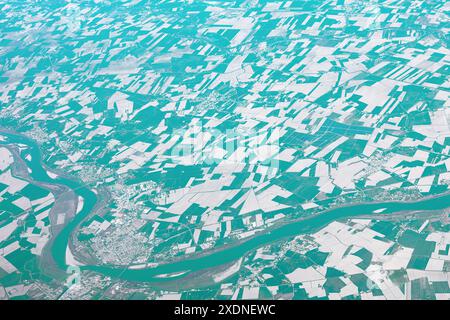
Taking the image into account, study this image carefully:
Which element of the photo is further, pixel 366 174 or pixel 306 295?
pixel 366 174

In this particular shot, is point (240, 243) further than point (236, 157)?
No

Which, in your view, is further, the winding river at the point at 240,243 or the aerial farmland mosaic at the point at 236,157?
the winding river at the point at 240,243

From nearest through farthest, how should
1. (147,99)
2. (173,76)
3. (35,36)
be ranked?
(147,99) < (173,76) < (35,36)

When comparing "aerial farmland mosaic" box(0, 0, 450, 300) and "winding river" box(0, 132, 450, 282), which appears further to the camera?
"winding river" box(0, 132, 450, 282)

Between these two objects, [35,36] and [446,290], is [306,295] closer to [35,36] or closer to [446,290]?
[446,290]
